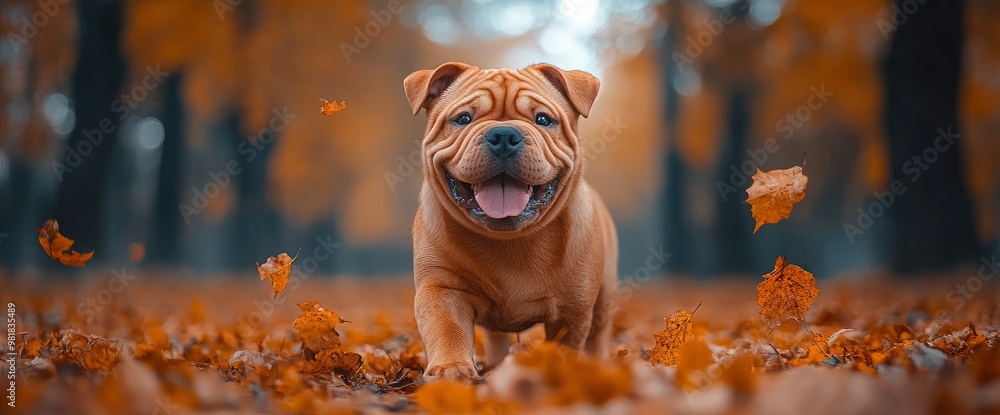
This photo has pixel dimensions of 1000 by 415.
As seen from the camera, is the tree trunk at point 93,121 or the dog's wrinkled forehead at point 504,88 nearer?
the dog's wrinkled forehead at point 504,88

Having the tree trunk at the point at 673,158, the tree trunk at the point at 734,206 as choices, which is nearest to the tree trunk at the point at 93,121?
the tree trunk at the point at 673,158

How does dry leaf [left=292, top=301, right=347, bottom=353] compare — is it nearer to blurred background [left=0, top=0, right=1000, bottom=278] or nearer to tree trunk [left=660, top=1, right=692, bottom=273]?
blurred background [left=0, top=0, right=1000, bottom=278]

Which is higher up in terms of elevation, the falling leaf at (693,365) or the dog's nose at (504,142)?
the dog's nose at (504,142)

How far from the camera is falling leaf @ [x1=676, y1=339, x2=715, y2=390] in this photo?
7.98 ft

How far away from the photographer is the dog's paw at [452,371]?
297cm

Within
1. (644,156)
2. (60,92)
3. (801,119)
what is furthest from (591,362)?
(644,156)

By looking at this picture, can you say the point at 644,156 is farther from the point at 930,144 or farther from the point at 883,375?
the point at 883,375

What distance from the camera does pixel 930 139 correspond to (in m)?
9.97

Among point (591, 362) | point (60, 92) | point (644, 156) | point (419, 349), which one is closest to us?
point (591, 362)

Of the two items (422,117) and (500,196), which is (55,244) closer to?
(500,196)

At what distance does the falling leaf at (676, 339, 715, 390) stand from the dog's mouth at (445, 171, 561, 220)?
1.19m

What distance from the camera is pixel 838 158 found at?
71.2 ft

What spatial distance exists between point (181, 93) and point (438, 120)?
42.8 ft

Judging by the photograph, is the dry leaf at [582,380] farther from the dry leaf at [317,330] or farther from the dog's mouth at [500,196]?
the dry leaf at [317,330]
